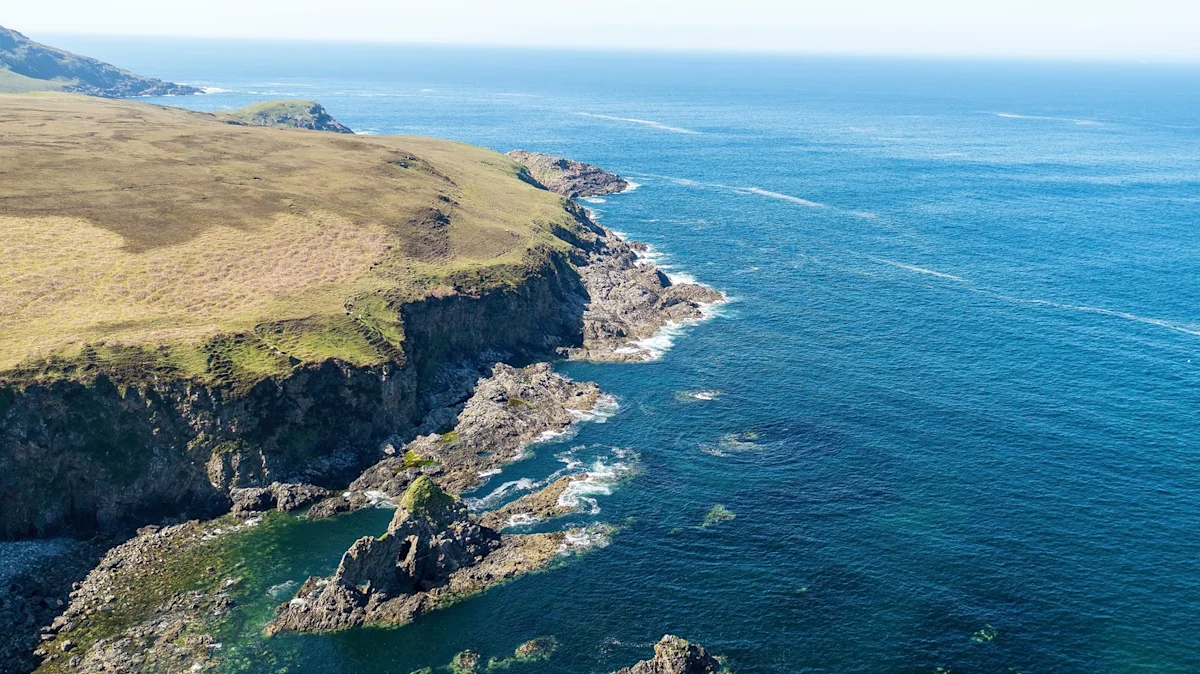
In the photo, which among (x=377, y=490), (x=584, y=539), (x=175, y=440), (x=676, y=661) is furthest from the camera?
(x=377, y=490)

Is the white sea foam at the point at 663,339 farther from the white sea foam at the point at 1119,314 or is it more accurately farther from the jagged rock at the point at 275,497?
the jagged rock at the point at 275,497

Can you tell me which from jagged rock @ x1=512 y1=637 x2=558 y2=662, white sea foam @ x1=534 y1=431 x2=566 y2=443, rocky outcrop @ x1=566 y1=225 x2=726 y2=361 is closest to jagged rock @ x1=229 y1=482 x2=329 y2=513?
white sea foam @ x1=534 y1=431 x2=566 y2=443

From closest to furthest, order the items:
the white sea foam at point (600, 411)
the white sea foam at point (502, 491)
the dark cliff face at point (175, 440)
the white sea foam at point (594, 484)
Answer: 1. the dark cliff face at point (175, 440)
2. the white sea foam at point (594, 484)
3. the white sea foam at point (502, 491)
4. the white sea foam at point (600, 411)

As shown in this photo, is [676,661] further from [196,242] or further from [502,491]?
[196,242]

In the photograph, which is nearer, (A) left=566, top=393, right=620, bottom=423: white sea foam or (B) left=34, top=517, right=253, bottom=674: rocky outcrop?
(B) left=34, top=517, right=253, bottom=674: rocky outcrop

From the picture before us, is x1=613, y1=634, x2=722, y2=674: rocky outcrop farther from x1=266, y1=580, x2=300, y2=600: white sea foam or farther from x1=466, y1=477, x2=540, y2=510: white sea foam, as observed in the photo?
x1=266, y1=580, x2=300, y2=600: white sea foam

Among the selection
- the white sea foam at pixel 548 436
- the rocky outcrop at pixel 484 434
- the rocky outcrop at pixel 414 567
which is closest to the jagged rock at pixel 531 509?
the rocky outcrop at pixel 414 567

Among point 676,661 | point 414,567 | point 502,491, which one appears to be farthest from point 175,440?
point 676,661
